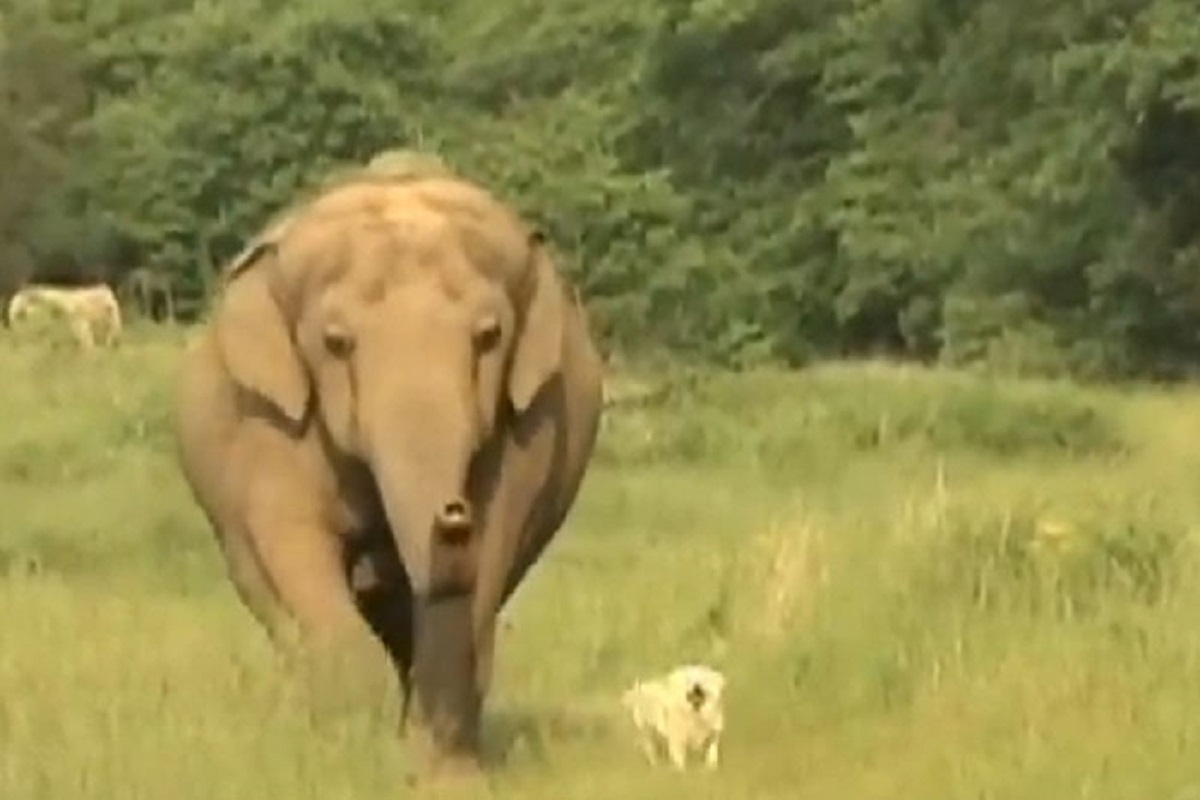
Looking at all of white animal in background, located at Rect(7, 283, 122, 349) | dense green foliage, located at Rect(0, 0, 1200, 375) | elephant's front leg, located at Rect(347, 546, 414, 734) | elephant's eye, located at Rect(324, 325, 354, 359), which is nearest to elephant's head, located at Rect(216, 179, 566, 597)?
elephant's eye, located at Rect(324, 325, 354, 359)

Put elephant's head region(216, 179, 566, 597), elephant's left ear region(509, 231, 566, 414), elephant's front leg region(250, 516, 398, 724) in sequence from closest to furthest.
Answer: elephant's front leg region(250, 516, 398, 724), elephant's head region(216, 179, 566, 597), elephant's left ear region(509, 231, 566, 414)

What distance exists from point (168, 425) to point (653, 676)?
9.46 m

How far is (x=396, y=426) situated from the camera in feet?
26.6

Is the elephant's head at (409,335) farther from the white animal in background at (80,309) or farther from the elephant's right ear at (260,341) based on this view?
the white animal in background at (80,309)

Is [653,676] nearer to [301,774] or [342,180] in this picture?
[342,180]

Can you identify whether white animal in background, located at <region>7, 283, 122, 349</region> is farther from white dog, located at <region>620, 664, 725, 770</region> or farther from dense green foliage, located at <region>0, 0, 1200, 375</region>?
white dog, located at <region>620, 664, 725, 770</region>

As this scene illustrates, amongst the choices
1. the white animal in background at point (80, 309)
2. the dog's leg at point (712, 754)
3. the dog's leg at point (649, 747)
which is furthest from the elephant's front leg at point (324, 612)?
the white animal in background at point (80, 309)

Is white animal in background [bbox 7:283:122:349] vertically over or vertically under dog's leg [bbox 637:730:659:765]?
under

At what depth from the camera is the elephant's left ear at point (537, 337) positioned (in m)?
8.70

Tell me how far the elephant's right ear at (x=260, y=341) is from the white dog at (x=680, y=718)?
4.53 feet

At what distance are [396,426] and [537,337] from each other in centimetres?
78

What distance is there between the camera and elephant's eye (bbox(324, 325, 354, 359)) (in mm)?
8469

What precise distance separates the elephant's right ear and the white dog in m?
1.38

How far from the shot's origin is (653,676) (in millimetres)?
9664
